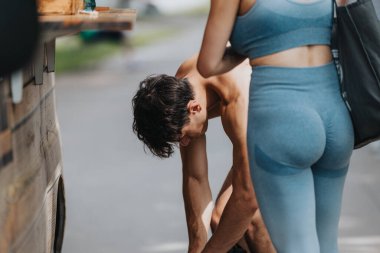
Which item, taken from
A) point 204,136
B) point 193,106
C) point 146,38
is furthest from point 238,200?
point 146,38

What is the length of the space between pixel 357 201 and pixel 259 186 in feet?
16.3

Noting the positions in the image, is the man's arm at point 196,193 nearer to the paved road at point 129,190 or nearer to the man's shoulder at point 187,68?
the man's shoulder at point 187,68

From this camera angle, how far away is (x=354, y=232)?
299 inches

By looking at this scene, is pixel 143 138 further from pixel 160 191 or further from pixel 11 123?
pixel 160 191

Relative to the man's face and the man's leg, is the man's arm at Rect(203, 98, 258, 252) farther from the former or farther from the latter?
the man's leg

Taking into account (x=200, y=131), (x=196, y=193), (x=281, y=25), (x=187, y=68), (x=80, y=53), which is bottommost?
(x=80, y=53)

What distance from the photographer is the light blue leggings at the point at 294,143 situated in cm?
377

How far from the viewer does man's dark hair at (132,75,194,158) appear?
4203 mm

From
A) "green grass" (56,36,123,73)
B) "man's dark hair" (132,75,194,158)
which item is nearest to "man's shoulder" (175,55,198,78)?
"man's dark hair" (132,75,194,158)

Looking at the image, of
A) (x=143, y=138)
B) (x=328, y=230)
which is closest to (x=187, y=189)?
(x=143, y=138)

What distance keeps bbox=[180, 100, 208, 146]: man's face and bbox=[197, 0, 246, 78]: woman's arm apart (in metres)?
0.47

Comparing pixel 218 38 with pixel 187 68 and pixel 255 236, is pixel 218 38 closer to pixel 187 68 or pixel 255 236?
pixel 187 68

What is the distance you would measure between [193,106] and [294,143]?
708 millimetres

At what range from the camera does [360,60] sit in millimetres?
3859
